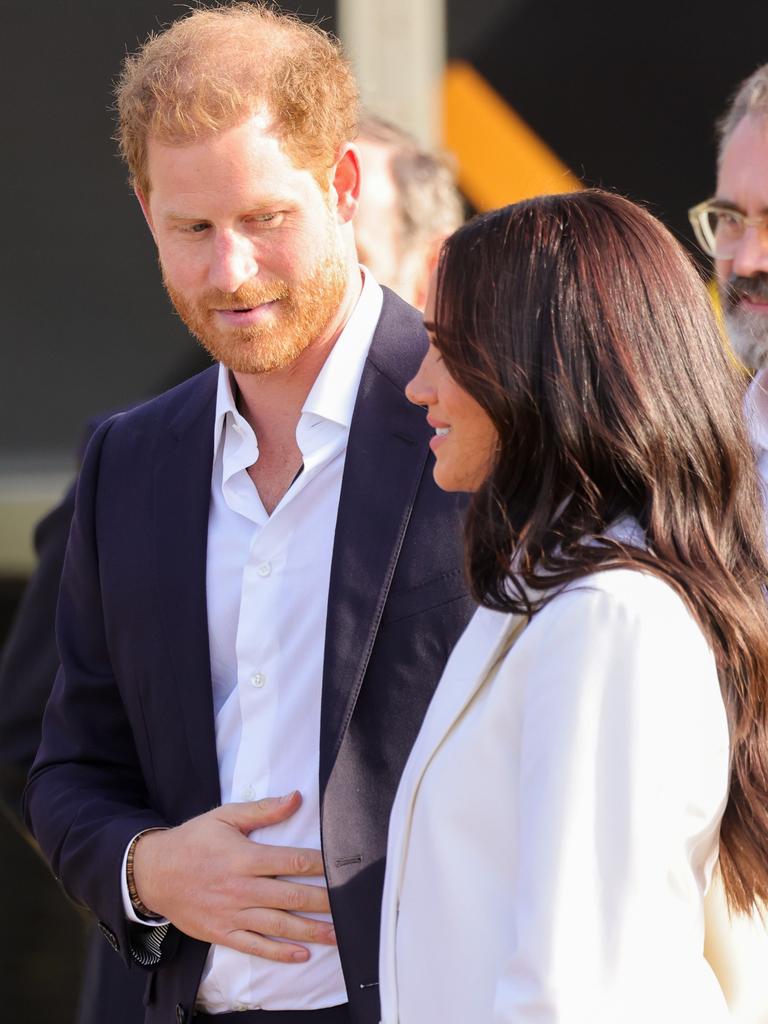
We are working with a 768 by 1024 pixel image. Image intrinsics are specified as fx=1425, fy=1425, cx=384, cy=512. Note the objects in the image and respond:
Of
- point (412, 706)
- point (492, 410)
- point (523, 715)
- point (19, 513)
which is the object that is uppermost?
point (492, 410)

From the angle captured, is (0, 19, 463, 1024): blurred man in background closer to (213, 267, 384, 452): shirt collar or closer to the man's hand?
(213, 267, 384, 452): shirt collar

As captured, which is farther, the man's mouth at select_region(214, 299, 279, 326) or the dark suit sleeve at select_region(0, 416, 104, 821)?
the dark suit sleeve at select_region(0, 416, 104, 821)

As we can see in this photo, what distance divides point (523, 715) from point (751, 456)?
0.37m

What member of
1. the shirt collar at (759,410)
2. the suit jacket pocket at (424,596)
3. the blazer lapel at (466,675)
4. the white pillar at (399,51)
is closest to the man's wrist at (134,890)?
the suit jacket pocket at (424,596)

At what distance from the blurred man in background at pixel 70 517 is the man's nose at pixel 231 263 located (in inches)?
10.4

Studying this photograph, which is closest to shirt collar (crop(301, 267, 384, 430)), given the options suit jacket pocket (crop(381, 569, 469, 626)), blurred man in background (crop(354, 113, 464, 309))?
suit jacket pocket (crop(381, 569, 469, 626))

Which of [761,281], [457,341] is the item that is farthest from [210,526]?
[761,281]

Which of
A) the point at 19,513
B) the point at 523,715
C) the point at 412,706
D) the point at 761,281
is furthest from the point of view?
the point at 19,513

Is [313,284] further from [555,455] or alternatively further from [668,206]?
[668,206]

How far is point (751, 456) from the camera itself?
1.42 meters

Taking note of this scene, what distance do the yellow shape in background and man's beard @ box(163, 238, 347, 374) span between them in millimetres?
2672

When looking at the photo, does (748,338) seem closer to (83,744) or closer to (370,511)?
(370,511)

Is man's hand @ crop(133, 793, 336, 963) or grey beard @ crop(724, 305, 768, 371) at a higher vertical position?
grey beard @ crop(724, 305, 768, 371)

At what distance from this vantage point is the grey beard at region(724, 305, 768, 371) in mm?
2385
